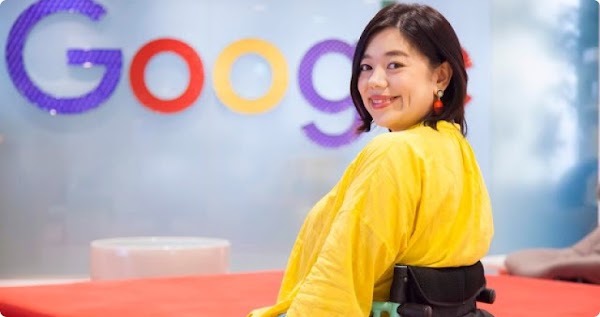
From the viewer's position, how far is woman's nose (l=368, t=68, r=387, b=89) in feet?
5.80

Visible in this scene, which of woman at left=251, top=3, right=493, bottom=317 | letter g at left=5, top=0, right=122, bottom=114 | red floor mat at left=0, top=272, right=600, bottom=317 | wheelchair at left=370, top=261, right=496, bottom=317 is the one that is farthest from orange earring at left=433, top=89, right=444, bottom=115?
letter g at left=5, top=0, right=122, bottom=114

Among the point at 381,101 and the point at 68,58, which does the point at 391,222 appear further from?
the point at 68,58

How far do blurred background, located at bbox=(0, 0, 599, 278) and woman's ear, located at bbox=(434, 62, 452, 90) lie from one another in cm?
324

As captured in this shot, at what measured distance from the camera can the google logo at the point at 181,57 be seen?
16.4 ft

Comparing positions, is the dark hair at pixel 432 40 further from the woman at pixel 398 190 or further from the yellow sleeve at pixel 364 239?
the yellow sleeve at pixel 364 239

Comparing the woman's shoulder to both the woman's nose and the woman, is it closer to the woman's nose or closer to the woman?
the woman

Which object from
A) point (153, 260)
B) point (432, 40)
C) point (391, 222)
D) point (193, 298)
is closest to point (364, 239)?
point (391, 222)

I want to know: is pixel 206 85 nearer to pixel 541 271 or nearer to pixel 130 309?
pixel 541 271

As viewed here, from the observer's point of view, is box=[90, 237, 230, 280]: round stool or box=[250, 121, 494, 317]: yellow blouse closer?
box=[250, 121, 494, 317]: yellow blouse

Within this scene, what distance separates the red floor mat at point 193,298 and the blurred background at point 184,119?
6.67 feet

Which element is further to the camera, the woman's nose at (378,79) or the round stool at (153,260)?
the round stool at (153,260)

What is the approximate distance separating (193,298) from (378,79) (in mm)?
1230

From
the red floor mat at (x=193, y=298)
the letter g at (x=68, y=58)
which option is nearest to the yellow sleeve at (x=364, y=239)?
the red floor mat at (x=193, y=298)

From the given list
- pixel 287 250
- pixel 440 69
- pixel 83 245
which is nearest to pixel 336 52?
pixel 287 250
